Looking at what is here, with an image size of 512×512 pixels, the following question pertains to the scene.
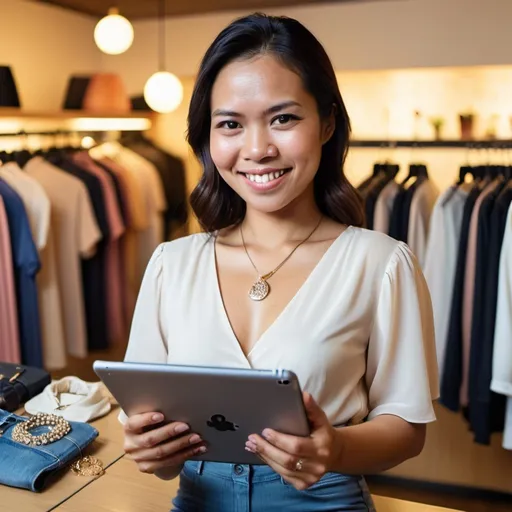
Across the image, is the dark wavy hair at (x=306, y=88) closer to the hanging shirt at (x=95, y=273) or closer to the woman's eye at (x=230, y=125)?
the woman's eye at (x=230, y=125)

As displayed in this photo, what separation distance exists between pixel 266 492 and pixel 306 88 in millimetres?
651

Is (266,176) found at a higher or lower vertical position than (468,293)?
higher

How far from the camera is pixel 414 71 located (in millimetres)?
3389

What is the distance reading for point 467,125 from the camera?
3.14m

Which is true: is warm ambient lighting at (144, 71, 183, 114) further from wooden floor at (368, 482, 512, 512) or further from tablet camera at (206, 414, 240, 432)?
tablet camera at (206, 414, 240, 432)

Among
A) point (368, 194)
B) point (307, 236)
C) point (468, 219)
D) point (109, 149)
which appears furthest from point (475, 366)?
point (109, 149)

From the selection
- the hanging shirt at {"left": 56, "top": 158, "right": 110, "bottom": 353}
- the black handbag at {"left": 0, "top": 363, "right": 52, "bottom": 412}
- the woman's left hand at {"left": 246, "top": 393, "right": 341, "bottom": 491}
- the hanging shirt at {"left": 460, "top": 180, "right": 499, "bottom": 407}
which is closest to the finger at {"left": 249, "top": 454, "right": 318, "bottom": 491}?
the woman's left hand at {"left": 246, "top": 393, "right": 341, "bottom": 491}

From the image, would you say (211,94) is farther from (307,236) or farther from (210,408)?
(210,408)

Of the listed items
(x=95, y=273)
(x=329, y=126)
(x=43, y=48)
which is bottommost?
(x=95, y=273)

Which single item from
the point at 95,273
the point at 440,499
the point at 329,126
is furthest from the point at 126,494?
the point at 95,273

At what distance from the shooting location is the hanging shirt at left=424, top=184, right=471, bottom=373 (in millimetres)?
2510

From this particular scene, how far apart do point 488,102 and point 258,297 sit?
8.40 ft

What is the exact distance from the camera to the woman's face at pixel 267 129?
108 cm

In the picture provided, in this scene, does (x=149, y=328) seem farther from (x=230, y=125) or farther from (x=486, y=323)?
(x=486, y=323)
